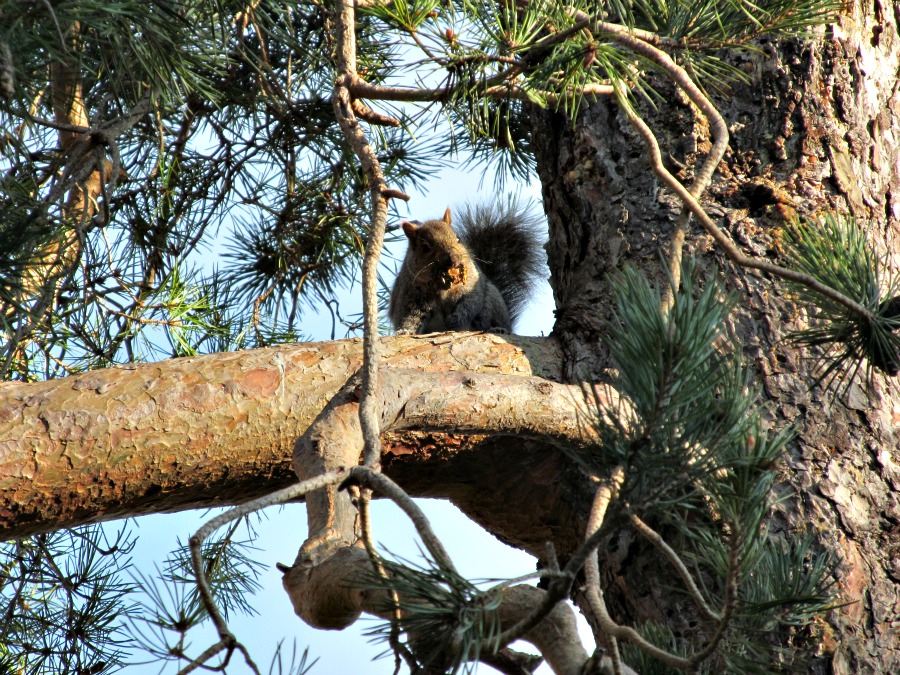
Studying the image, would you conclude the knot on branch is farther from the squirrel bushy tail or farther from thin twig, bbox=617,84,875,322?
the squirrel bushy tail

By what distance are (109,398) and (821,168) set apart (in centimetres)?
125

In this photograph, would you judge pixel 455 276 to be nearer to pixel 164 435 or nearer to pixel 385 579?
pixel 164 435

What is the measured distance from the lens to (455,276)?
265 centimetres

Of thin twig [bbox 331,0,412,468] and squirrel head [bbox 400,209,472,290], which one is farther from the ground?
squirrel head [bbox 400,209,472,290]

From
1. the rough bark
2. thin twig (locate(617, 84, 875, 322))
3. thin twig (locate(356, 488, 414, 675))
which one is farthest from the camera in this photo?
the rough bark

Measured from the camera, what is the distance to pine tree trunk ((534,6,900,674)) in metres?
1.20

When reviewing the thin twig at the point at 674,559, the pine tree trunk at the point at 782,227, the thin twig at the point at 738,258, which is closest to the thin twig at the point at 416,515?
the thin twig at the point at 674,559

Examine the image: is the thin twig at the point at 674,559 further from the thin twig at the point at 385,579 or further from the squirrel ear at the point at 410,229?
the squirrel ear at the point at 410,229

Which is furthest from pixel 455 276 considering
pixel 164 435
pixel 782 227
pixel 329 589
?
pixel 329 589

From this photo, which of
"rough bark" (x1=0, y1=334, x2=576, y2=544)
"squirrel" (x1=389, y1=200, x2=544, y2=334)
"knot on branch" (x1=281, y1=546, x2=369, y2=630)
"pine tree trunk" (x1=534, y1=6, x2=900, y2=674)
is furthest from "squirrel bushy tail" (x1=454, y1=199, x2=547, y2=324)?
"knot on branch" (x1=281, y1=546, x2=369, y2=630)

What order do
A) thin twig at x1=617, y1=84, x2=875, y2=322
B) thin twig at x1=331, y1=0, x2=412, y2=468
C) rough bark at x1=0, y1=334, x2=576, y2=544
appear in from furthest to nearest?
rough bark at x1=0, y1=334, x2=576, y2=544 < thin twig at x1=617, y1=84, x2=875, y2=322 < thin twig at x1=331, y1=0, x2=412, y2=468

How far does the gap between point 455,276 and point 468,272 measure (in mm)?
60

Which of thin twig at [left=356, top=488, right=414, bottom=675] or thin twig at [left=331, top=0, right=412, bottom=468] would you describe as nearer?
thin twig at [left=356, top=488, right=414, bottom=675]

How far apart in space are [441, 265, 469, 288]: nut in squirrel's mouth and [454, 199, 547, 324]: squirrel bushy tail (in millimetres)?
285
